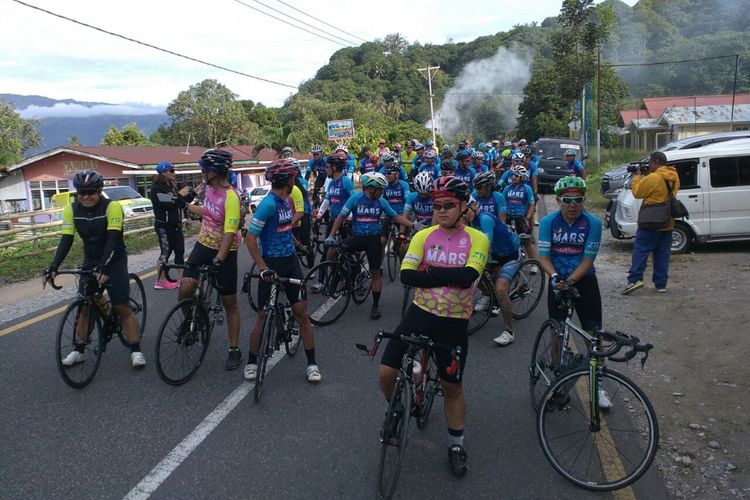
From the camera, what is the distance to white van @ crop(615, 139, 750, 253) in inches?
405

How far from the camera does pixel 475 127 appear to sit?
99.4 meters

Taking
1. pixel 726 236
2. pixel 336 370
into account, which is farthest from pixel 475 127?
pixel 336 370

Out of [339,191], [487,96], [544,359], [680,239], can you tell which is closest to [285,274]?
[544,359]

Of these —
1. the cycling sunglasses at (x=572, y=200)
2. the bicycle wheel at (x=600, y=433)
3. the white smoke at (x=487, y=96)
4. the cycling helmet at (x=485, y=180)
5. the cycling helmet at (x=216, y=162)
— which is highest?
the white smoke at (x=487, y=96)

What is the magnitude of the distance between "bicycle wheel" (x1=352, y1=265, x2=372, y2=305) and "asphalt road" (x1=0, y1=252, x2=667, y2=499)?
1.80m

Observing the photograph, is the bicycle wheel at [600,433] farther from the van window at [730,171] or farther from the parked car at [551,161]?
the parked car at [551,161]

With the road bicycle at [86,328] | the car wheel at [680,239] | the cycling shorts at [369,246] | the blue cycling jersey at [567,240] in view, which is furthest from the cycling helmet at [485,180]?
the car wheel at [680,239]

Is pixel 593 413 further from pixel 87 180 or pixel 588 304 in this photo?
pixel 87 180

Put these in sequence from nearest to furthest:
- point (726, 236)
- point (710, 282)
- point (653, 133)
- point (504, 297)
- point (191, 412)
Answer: point (191, 412), point (504, 297), point (710, 282), point (726, 236), point (653, 133)

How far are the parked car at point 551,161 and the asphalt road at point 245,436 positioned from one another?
17.4m

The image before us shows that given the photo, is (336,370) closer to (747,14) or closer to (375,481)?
(375,481)

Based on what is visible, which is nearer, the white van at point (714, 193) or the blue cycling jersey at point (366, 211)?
the blue cycling jersey at point (366, 211)

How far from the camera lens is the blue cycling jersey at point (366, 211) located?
712 centimetres

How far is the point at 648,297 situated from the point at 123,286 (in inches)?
273
